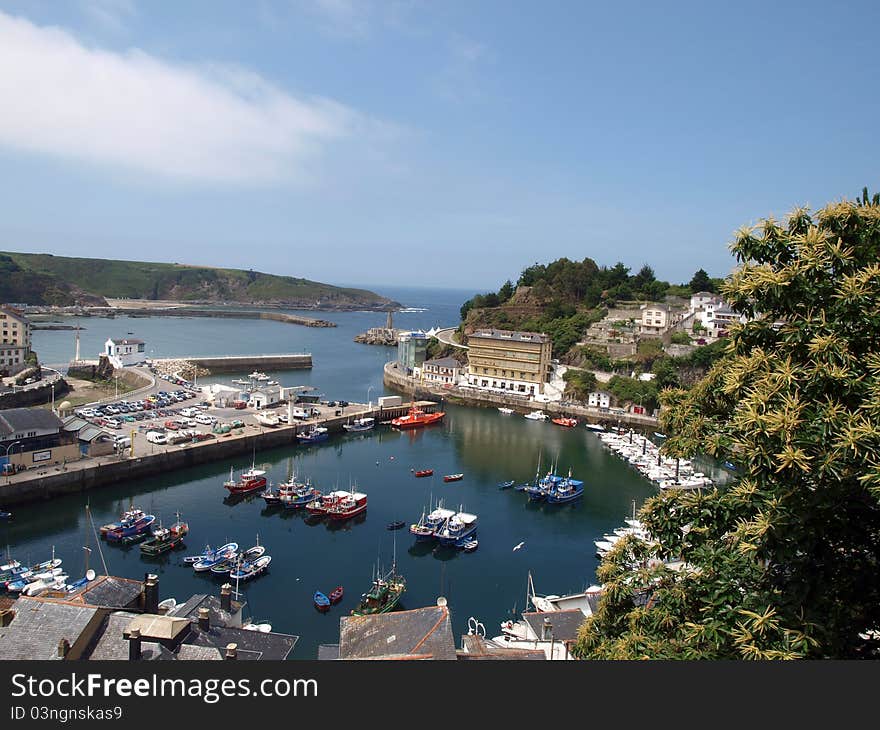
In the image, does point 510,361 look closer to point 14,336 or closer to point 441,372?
point 441,372

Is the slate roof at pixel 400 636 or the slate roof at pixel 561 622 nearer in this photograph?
the slate roof at pixel 400 636

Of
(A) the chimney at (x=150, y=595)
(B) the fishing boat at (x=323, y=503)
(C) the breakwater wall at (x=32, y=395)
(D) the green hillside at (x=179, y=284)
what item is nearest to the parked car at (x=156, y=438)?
(B) the fishing boat at (x=323, y=503)

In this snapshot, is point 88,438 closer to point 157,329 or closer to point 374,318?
point 157,329

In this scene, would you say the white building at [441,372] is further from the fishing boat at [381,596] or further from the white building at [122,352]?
the fishing boat at [381,596]

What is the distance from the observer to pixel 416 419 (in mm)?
27281

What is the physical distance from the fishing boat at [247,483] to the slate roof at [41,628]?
10696 mm

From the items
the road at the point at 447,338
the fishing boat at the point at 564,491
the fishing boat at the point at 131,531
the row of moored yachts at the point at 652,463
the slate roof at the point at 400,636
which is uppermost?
the road at the point at 447,338

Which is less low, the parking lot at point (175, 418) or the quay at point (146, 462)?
the parking lot at point (175, 418)

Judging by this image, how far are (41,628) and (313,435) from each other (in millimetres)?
17144

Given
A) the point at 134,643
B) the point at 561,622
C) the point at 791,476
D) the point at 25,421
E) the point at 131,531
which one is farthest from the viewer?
the point at 25,421

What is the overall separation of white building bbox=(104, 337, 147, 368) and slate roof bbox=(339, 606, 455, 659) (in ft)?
100

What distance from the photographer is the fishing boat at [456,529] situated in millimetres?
14234

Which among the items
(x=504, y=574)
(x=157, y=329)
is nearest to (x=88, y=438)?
(x=504, y=574)

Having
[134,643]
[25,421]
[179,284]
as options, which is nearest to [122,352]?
[25,421]
